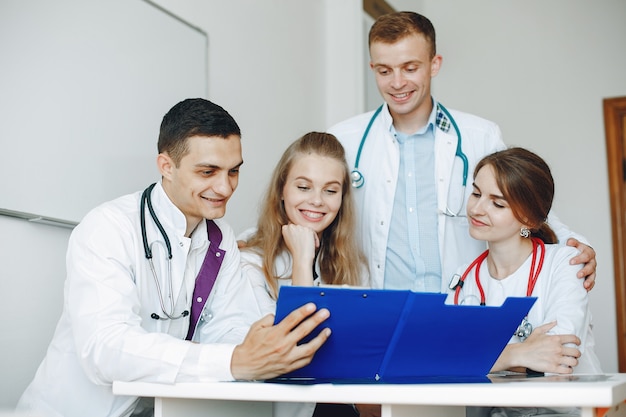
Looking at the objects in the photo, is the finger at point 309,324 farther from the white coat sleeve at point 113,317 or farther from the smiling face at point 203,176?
the smiling face at point 203,176

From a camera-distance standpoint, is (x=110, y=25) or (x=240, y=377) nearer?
(x=240, y=377)

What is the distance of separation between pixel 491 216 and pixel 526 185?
130 mm

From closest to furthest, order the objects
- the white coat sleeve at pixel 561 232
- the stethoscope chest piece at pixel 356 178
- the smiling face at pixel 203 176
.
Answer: the smiling face at pixel 203 176 → the white coat sleeve at pixel 561 232 → the stethoscope chest piece at pixel 356 178

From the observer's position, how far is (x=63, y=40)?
2086mm

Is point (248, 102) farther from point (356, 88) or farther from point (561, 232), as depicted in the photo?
point (561, 232)

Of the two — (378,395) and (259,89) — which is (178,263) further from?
(259,89)

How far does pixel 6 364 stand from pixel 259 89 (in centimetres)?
166

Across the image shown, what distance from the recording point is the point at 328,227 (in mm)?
2375

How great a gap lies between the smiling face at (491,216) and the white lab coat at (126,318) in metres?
0.68

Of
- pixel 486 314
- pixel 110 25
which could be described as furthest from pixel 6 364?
pixel 486 314

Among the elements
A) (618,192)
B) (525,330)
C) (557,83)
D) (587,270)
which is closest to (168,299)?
(525,330)

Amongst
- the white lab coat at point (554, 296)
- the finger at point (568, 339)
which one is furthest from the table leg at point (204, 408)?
the finger at point (568, 339)

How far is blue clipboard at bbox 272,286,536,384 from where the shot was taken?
4.47 ft

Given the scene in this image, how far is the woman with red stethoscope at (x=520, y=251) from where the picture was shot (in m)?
2.00
